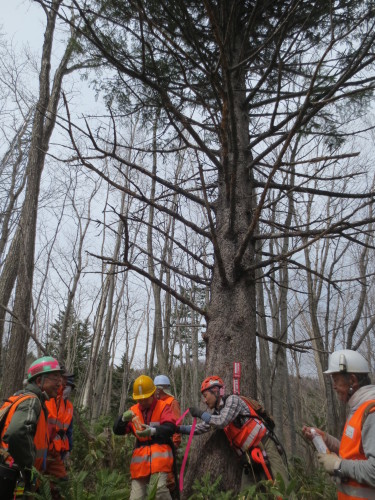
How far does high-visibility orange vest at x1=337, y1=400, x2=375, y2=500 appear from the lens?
2.26 m

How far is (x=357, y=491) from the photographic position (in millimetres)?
2279

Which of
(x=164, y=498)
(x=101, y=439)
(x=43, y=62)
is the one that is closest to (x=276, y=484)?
(x=164, y=498)

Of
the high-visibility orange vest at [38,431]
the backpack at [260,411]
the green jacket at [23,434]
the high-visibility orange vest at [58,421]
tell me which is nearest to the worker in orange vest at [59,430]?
A: the high-visibility orange vest at [58,421]

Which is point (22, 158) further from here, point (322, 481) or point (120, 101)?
point (322, 481)

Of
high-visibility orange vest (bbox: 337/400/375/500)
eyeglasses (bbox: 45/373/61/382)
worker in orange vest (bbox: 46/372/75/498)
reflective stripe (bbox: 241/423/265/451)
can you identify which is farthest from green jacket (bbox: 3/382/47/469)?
high-visibility orange vest (bbox: 337/400/375/500)

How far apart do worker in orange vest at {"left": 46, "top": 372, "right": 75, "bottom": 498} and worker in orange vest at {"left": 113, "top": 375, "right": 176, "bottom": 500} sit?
29.1 inches

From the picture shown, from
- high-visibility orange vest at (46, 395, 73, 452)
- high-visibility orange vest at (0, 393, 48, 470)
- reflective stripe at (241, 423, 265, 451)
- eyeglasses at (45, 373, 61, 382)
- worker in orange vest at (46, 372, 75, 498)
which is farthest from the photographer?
high-visibility orange vest at (46, 395, 73, 452)

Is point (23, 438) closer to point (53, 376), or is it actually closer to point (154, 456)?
point (53, 376)

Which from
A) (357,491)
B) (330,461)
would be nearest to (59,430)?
(330,461)

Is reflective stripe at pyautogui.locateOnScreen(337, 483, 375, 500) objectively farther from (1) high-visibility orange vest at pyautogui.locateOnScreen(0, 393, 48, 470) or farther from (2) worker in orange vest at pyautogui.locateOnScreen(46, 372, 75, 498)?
(2) worker in orange vest at pyautogui.locateOnScreen(46, 372, 75, 498)

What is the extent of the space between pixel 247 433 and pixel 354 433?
125cm

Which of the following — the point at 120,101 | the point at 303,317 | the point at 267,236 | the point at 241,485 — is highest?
the point at 120,101

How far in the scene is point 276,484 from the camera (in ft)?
9.67

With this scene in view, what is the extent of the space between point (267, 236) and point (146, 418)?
238 centimetres
